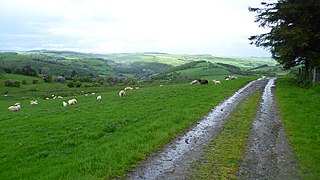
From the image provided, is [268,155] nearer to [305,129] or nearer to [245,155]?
[245,155]

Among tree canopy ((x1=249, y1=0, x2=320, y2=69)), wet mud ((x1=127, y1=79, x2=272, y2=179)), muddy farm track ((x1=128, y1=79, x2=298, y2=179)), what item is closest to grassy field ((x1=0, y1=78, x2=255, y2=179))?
wet mud ((x1=127, y1=79, x2=272, y2=179))

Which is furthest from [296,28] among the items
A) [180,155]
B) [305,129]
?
[180,155]

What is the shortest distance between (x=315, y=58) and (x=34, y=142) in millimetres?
30731

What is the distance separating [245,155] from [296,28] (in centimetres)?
2637

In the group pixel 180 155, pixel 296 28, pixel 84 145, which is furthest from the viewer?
pixel 296 28

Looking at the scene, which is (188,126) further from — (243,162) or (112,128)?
(243,162)

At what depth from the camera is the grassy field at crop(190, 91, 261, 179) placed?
899 centimetres

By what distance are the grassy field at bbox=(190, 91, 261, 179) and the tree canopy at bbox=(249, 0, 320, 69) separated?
62.6ft

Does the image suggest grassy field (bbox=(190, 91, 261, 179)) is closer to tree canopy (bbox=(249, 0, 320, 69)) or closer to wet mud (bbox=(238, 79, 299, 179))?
wet mud (bbox=(238, 79, 299, 179))

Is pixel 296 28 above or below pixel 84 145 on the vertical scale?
above

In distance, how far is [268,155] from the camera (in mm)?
10750

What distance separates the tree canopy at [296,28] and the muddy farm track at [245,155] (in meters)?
19.0

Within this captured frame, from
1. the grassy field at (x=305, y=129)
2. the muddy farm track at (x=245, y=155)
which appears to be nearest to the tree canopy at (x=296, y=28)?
the grassy field at (x=305, y=129)

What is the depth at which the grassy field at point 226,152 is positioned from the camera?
8992 mm
